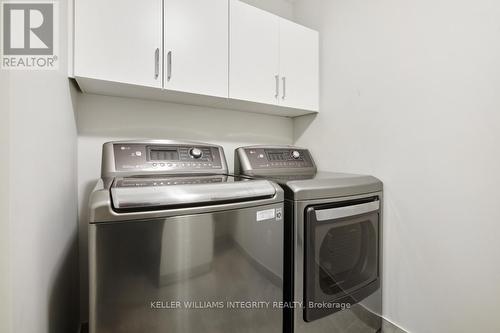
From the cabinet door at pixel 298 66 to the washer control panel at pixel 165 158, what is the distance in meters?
0.57

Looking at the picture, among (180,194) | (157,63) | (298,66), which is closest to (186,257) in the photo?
(180,194)

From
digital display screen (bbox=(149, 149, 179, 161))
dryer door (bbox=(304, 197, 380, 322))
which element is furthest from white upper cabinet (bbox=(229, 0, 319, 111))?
dryer door (bbox=(304, 197, 380, 322))

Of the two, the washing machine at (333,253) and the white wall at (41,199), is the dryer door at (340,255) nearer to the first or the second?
the washing machine at (333,253)

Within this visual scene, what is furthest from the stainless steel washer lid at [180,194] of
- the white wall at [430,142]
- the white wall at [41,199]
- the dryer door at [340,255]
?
the white wall at [430,142]

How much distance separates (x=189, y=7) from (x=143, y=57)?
353 mm

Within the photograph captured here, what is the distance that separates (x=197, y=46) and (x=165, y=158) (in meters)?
0.59

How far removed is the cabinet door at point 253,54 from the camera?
1271 millimetres

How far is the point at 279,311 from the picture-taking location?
0.94 metres

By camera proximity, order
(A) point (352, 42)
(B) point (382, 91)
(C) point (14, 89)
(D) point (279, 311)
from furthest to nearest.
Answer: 1. (A) point (352, 42)
2. (B) point (382, 91)
3. (D) point (279, 311)
4. (C) point (14, 89)

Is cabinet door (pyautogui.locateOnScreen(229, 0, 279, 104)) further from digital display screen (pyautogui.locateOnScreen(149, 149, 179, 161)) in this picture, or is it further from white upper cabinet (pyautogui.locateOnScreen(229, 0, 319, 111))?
digital display screen (pyautogui.locateOnScreen(149, 149, 179, 161))

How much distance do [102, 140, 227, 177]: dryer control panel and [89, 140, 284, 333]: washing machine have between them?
3.1 inches

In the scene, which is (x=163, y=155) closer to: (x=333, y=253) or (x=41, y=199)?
(x=41, y=199)

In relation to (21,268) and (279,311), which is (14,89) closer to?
(21,268)

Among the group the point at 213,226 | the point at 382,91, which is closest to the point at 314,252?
the point at 213,226
